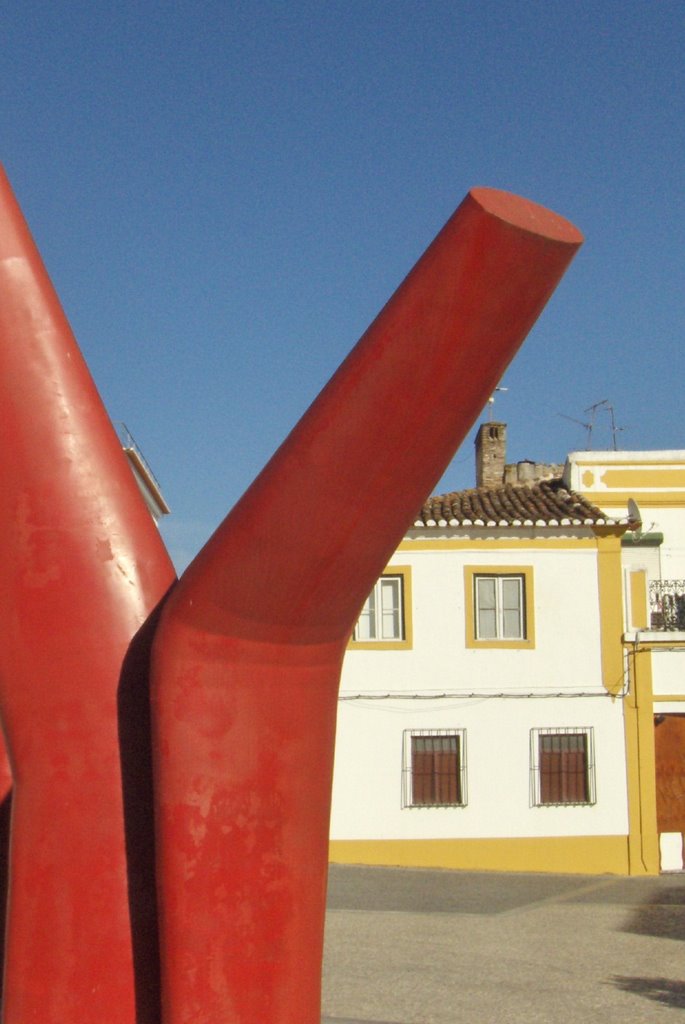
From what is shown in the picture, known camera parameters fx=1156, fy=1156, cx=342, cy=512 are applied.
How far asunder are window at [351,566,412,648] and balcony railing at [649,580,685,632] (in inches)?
180

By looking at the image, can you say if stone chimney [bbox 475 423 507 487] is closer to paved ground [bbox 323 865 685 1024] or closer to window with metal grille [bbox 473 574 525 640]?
window with metal grille [bbox 473 574 525 640]

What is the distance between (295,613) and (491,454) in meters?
20.5

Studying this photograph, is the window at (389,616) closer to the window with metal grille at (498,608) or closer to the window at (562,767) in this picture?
the window with metal grille at (498,608)

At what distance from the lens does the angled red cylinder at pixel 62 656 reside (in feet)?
13.1

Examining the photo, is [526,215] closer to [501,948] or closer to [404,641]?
[501,948]

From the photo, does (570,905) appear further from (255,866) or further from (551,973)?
(255,866)

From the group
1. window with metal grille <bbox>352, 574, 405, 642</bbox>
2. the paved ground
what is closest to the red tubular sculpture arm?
the paved ground

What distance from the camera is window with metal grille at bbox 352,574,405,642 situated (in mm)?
18406

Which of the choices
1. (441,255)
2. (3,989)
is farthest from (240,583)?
(3,989)

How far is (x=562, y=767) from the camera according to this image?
58.6ft

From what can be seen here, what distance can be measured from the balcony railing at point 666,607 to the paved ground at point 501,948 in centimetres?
418

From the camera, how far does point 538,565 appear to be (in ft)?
60.5

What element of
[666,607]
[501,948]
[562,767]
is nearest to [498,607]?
[562,767]

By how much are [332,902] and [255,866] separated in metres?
11.4
